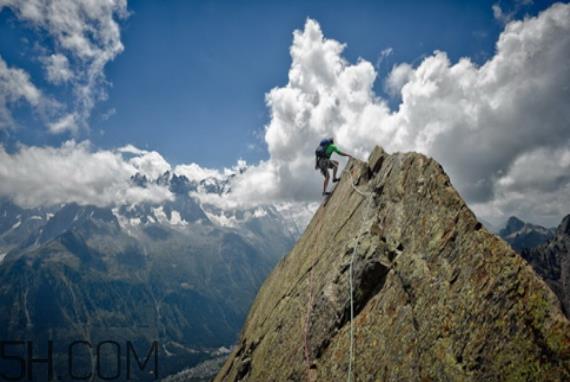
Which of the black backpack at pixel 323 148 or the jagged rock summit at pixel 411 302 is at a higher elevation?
the black backpack at pixel 323 148

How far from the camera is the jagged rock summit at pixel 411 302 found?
810cm

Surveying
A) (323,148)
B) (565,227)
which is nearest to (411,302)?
(323,148)

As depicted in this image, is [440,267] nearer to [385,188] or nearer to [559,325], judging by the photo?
[559,325]

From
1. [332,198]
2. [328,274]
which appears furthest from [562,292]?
[328,274]

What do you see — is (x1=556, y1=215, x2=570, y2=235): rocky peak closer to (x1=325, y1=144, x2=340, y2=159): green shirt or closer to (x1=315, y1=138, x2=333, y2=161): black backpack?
(x1=325, y1=144, x2=340, y2=159): green shirt

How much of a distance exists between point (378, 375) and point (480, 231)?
17.1 feet

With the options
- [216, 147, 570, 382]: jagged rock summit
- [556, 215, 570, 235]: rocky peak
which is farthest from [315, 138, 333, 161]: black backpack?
[556, 215, 570, 235]: rocky peak

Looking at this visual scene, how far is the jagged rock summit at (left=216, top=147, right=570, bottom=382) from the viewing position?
8.10 meters

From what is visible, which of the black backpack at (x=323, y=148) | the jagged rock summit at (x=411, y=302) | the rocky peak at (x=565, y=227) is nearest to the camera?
the jagged rock summit at (x=411, y=302)

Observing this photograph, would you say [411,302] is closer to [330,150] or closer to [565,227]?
[330,150]

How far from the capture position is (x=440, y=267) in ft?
35.7

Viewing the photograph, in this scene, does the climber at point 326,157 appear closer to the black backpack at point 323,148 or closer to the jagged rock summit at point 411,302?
the black backpack at point 323,148

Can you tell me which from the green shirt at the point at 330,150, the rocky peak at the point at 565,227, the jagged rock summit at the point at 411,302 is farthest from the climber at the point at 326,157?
the rocky peak at the point at 565,227

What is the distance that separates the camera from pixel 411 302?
11109 millimetres
